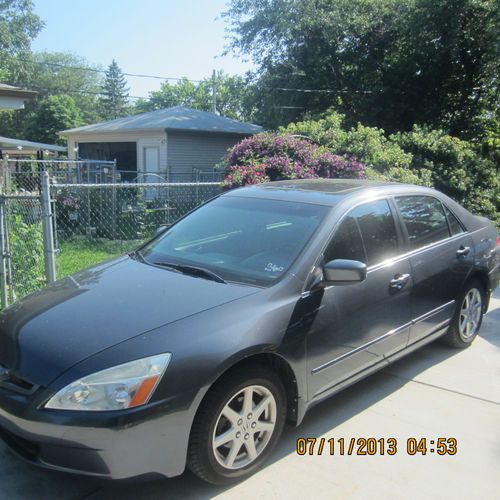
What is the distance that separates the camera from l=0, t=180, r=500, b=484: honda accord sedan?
2.39 meters

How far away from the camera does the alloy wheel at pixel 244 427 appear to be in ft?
8.83

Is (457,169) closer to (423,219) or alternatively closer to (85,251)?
(423,219)

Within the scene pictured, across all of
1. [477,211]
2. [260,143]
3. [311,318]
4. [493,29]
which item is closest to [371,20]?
[493,29]

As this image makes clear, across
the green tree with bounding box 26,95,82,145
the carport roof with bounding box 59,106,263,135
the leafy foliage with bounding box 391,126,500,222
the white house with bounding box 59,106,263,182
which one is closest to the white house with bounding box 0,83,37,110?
the leafy foliage with bounding box 391,126,500,222

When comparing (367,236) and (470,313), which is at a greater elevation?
(367,236)

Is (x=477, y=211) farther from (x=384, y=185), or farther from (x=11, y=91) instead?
(x=11, y=91)

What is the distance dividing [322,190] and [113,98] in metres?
82.7

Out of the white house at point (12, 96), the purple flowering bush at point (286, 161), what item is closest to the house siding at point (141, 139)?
the purple flowering bush at point (286, 161)

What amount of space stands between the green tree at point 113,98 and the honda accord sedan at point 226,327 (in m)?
79.3

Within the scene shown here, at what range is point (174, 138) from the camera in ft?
63.8

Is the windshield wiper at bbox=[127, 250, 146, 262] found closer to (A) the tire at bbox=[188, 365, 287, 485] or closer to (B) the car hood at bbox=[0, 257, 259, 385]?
(B) the car hood at bbox=[0, 257, 259, 385]

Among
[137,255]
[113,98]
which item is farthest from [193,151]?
[113,98]

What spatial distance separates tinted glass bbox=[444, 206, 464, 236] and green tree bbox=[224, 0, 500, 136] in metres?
13.0

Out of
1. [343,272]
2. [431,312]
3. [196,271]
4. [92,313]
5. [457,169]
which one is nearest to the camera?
[92,313]
